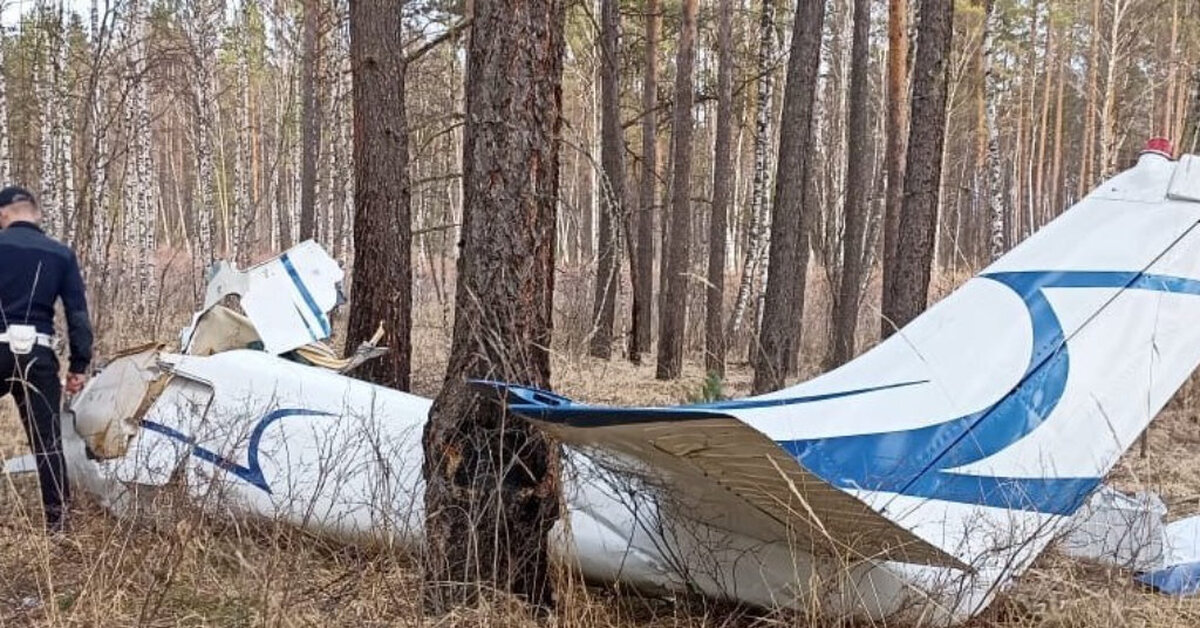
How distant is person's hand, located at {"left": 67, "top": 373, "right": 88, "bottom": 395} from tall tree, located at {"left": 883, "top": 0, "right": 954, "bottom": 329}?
4796mm

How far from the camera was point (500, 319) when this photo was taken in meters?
3.16

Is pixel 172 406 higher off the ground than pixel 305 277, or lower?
lower

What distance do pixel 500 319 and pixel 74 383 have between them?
3.01 metres

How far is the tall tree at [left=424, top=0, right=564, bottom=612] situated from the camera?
3121mm

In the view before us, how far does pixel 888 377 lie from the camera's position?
11.5 ft

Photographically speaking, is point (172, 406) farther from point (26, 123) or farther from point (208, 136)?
point (26, 123)

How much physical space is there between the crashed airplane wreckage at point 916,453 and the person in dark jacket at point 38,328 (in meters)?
0.65

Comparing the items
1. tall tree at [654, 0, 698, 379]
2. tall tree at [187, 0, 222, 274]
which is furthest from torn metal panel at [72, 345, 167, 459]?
tall tree at [187, 0, 222, 274]

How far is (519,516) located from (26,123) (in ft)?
53.8

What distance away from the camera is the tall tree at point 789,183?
30.3ft

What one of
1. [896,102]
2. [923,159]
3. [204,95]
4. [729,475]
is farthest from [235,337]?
[204,95]

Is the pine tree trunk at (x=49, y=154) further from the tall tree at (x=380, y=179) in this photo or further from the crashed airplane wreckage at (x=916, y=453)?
the crashed airplane wreckage at (x=916, y=453)

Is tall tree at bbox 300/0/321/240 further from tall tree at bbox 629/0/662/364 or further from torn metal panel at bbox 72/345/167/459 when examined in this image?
torn metal panel at bbox 72/345/167/459

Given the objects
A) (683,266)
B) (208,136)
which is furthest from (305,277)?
(208,136)
